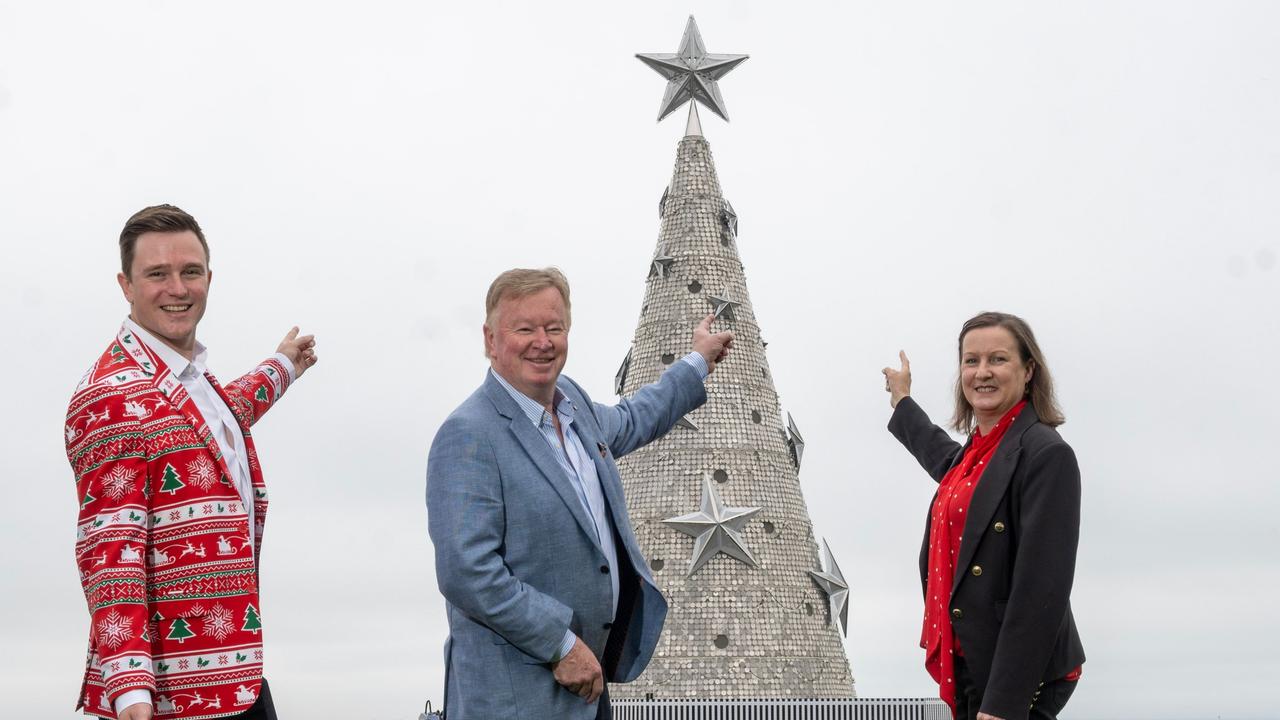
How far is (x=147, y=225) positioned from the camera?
5570 millimetres

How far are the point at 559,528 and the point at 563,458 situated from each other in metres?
0.38

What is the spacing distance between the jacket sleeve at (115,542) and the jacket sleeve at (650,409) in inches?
83.4

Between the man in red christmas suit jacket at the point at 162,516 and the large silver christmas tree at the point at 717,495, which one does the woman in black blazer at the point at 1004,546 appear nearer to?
the man in red christmas suit jacket at the point at 162,516

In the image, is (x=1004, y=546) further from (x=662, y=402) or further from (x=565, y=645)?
(x=565, y=645)

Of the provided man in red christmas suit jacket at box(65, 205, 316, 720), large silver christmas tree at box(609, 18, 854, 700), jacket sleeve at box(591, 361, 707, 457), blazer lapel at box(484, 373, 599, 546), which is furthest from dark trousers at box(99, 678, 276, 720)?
large silver christmas tree at box(609, 18, 854, 700)

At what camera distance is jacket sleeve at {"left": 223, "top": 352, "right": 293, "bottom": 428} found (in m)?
6.05

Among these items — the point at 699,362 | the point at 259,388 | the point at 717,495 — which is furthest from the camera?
the point at 717,495

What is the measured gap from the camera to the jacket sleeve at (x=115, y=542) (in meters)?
5.05

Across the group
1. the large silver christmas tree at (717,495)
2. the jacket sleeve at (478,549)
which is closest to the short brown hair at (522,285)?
the jacket sleeve at (478,549)

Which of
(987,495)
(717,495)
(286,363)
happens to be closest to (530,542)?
(286,363)

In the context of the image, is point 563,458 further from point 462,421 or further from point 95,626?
point 95,626

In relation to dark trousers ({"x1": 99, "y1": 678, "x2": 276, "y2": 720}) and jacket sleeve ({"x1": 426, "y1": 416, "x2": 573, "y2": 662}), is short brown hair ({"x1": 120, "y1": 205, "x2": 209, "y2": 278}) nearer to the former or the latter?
jacket sleeve ({"x1": 426, "y1": 416, "x2": 573, "y2": 662})

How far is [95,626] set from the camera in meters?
5.11

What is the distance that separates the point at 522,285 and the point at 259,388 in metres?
1.38
